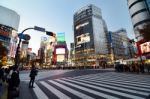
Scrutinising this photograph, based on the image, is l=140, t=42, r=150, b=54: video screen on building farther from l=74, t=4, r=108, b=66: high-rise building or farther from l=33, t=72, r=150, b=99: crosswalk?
l=74, t=4, r=108, b=66: high-rise building

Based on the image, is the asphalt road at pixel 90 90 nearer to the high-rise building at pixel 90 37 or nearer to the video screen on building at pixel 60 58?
the video screen on building at pixel 60 58

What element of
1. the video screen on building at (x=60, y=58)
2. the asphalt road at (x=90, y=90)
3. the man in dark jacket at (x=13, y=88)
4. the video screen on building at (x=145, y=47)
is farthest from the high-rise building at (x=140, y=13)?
the man in dark jacket at (x=13, y=88)

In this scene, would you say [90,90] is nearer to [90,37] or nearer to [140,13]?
[140,13]

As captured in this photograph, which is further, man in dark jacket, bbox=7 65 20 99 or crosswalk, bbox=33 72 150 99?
crosswalk, bbox=33 72 150 99

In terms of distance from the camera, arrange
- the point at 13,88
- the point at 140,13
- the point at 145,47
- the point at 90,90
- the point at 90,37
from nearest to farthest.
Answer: the point at 13,88, the point at 90,90, the point at 145,47, the point at 140,13, the point at 90,37

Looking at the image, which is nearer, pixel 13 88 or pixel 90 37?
pixel 13 88

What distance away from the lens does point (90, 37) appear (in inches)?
3937

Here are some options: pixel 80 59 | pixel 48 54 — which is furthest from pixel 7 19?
pixel 80 59

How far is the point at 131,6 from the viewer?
48.5 meters

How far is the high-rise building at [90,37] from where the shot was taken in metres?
96.9

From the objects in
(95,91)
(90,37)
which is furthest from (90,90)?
(90,37)

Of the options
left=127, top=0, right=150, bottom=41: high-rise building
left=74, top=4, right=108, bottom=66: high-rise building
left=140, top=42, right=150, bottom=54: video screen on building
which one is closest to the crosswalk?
left=140, top=42, right=150, bottom=54: video screen on building

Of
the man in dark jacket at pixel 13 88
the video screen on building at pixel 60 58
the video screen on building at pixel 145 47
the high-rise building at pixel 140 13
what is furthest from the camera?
the video screen on building at pixel 60 58

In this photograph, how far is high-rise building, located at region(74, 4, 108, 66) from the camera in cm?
9694
